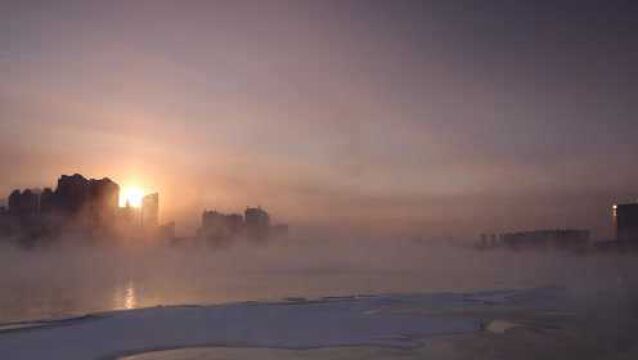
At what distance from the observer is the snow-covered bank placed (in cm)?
1661

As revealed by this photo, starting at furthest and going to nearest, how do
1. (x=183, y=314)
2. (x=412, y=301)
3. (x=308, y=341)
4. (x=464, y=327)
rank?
(x=412, y=301) < (x=183, y=314) < (x=464, y=327) < (x=308, y=341)

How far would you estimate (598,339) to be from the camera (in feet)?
62.4

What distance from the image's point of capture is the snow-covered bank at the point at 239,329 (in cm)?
1661

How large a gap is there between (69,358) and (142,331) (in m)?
4.06

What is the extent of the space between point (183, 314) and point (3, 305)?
15.1 metres

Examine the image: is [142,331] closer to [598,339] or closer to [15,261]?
[598,339]

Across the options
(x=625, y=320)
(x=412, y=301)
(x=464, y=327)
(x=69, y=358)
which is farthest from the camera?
(x=412, y=301)

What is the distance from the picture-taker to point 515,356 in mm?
15758

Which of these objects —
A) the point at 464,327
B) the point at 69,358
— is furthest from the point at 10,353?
the point at 464,327

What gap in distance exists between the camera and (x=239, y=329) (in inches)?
776

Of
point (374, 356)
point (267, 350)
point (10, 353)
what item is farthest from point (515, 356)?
point (10, 353)

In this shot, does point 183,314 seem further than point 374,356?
Yes

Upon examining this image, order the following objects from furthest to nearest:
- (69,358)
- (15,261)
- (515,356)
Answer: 1. (15,261)
2. (515,356)
3. (69,358)

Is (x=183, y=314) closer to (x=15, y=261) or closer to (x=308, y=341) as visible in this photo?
(x=308, y=341)
